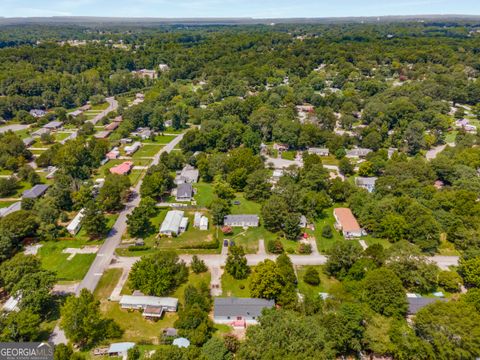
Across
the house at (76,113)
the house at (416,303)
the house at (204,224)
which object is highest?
the house at (76,113)

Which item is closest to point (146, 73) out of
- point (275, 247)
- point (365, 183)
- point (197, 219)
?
point (197, 219)

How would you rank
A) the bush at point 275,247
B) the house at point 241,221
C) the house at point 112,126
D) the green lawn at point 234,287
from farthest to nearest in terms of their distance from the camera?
the house at point 112,126 < the house at point 241,221 < the bush at point 275,247 < the green lawn at point 234,287

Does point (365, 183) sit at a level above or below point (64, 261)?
above

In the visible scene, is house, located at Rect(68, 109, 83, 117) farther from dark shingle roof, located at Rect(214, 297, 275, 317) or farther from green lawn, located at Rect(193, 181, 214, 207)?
dark shingle roof, located at Rect(214, 297, 275, 317)

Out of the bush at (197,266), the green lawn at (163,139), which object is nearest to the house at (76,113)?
the green lawn at (163,139)

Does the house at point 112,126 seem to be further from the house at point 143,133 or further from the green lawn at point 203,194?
the green lawn at point 203,194

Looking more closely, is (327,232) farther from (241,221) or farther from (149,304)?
(149,304)
